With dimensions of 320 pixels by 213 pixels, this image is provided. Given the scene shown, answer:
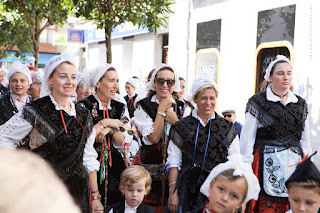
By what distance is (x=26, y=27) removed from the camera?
1784cm

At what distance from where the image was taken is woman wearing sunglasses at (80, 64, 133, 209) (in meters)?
4.28

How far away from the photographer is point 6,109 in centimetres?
583

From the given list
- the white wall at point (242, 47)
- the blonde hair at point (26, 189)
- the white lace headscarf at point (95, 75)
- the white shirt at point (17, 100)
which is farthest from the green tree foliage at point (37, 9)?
the blonde hair at point (26, 189)

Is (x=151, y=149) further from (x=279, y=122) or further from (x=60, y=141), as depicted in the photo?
(x=279, y=122)

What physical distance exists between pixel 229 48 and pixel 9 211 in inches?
441

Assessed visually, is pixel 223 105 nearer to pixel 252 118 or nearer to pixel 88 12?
pixel 88 12

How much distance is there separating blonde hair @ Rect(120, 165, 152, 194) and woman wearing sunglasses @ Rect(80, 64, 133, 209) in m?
0.35

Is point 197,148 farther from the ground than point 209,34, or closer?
closer

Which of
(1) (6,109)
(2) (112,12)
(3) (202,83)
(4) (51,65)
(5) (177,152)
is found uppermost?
(2) (112,12)

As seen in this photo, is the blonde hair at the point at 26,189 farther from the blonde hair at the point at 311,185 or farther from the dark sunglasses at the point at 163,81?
the dark sunglasses at the point at 163,81

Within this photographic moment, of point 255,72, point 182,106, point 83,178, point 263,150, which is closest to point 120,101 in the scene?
point 182,106

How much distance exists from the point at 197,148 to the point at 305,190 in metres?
1.13

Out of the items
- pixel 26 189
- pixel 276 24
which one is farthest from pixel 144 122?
pixel 276 24

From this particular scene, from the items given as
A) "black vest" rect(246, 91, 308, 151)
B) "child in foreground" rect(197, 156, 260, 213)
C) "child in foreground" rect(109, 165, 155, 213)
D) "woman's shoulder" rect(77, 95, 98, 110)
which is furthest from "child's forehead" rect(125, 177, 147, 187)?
"black vest" rect(246, 91, 308, 151)
